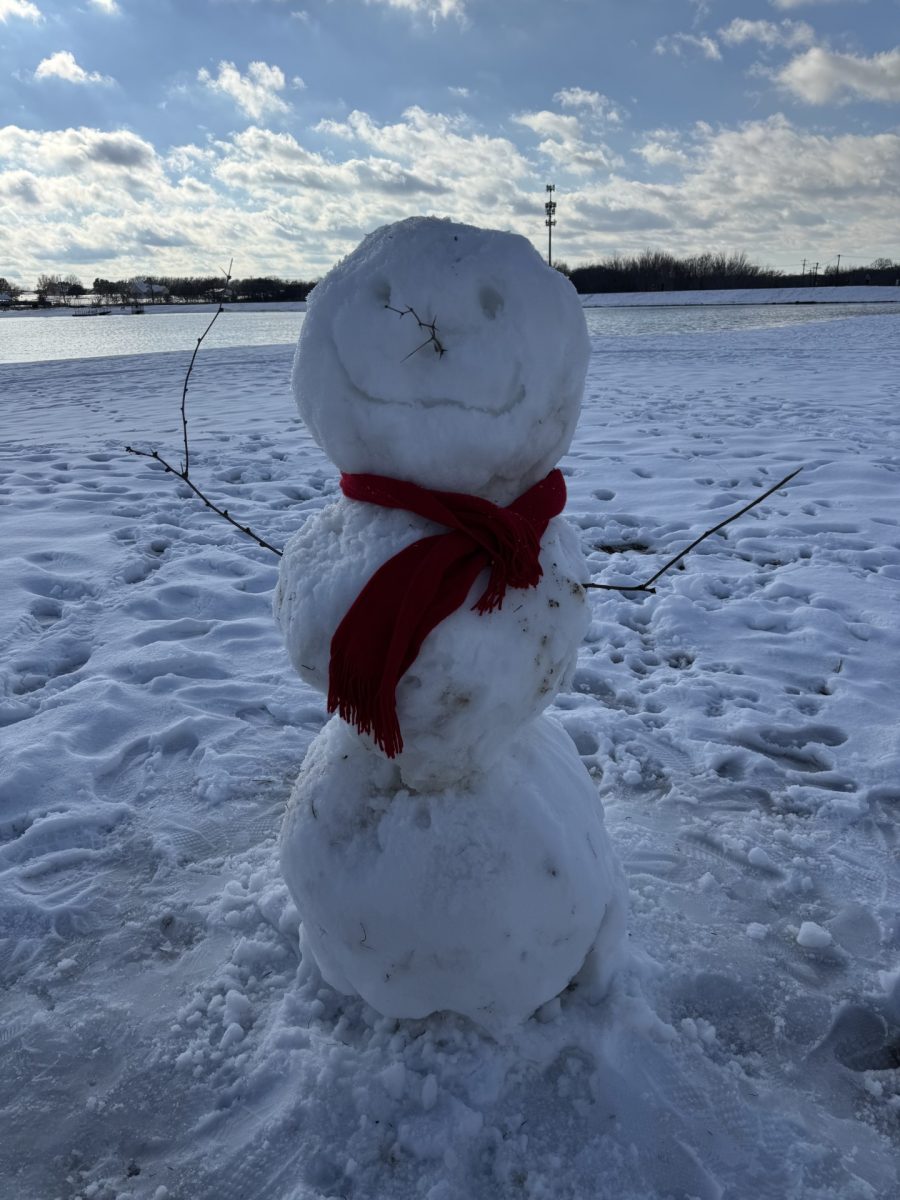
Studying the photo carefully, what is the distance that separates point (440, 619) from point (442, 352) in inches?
17.2

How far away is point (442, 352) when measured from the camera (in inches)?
48.8

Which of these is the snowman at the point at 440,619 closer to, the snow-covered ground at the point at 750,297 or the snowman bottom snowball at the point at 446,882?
the snowman bottom snowball at the point at 446,882

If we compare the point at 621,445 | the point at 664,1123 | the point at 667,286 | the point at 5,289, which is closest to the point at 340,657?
the point at 664,1123

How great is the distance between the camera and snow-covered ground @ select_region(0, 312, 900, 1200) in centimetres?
Answer: 144

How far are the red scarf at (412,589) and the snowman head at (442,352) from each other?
63mm

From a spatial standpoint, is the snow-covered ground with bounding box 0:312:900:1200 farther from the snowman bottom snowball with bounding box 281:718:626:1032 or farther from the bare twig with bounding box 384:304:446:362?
the bare twig with bounding box 384:304:446:362

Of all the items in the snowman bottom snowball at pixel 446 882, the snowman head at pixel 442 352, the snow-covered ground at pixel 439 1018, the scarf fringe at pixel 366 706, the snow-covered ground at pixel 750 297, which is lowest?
the snow-covered ground at pixel 439 1018

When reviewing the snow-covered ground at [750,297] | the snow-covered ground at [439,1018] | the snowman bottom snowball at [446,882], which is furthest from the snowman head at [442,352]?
the snow-covered ground at [750,297]

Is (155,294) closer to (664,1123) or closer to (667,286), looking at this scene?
(667,286)

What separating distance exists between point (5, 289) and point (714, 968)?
84.4 metres

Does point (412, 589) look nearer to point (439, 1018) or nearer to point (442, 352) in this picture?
point (442, 352)

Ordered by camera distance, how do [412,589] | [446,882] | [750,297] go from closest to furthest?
1. [412,589]
2. [446,882]
3. [750,297]

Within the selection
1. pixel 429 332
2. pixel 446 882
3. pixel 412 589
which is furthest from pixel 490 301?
pixel 446 882

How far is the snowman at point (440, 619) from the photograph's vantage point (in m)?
1.24
